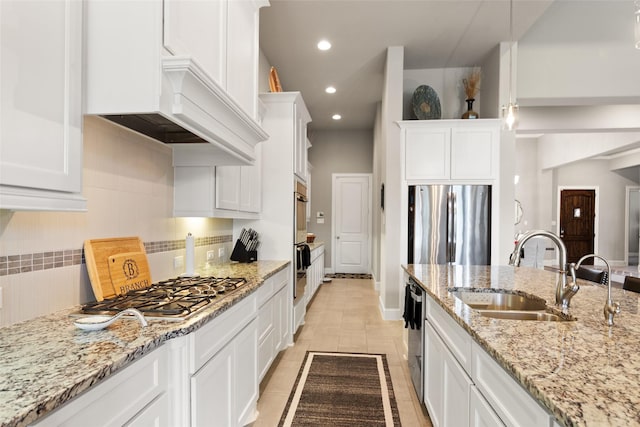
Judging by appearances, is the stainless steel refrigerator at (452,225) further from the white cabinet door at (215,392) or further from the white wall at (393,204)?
the white cabinet door at (215,392)

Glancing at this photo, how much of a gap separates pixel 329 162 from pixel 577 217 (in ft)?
25.0

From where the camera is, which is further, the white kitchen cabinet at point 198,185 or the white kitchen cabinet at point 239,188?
the white kitchen cabinet at point 239,188

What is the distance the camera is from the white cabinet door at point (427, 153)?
4234mm

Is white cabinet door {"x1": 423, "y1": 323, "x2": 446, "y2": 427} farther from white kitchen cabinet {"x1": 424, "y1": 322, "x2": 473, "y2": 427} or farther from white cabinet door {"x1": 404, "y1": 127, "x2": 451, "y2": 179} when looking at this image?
white cabinet door {"x1": 404, "y1": 127, "x2": 451, "y2": 179}

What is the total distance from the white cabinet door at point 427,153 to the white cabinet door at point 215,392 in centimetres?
327

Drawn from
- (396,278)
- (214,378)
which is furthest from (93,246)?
(396,278)

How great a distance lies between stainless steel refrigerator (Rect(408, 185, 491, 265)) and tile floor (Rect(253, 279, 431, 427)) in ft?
3.26

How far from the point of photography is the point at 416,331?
7.88 ft

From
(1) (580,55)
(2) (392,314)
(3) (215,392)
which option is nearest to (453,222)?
(2) (392,314)

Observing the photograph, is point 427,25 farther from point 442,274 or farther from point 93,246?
point 93,246

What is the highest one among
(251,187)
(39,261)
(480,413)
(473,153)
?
(473,153)

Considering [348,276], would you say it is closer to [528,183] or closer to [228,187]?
[228,187]

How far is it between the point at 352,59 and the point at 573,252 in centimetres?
951

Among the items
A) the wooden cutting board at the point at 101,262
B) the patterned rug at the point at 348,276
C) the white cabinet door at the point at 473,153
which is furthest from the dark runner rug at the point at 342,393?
the patterned rug at the point at 348,276
